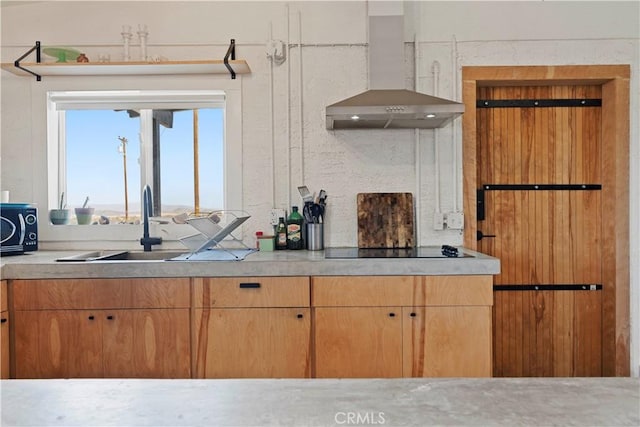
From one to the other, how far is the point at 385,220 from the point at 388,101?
2.51 ft

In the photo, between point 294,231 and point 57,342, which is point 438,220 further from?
point 57,342

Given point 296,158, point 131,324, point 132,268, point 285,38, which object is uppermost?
point 285,38

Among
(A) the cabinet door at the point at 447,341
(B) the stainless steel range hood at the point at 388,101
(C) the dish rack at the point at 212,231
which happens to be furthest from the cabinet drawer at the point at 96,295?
(B) the stainless steel range hood at the point at 388,101

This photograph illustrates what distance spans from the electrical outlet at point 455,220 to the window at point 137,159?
1.46 metres

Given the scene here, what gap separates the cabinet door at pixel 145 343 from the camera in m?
2.00

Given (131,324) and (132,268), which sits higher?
(132,268)

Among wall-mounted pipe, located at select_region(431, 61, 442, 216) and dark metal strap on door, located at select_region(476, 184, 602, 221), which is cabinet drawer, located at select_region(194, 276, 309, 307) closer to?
wall-mounted pipe, located at select_region(431, 61, 442, 216)

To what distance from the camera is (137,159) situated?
279 cm

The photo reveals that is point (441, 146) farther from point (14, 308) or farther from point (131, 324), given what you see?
point (14, 308)

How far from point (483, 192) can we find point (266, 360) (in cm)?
170

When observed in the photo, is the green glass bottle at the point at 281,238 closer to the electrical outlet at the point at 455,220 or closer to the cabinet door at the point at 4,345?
the electrical outlet at the point at 455,220

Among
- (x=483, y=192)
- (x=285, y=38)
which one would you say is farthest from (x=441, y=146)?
(x=285, y=38)

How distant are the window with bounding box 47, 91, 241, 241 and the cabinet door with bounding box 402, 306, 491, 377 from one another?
4.87 feet

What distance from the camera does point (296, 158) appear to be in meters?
2.64
